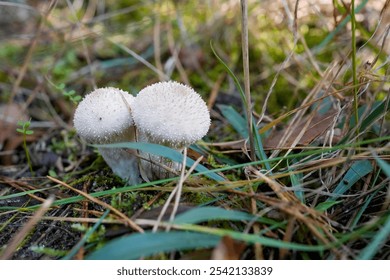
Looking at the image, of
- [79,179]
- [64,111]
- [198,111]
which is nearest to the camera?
[198,111]

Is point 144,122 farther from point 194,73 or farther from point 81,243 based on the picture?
point 194,73

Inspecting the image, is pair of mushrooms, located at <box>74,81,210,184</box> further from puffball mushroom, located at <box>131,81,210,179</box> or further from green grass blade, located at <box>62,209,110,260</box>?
green grass blade, located at <box>62,209,110,260</box>

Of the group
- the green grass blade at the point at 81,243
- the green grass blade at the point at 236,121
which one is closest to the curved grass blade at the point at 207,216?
the green grass blade at the point at 81,243

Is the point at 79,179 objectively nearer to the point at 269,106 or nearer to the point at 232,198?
the point at 232,198

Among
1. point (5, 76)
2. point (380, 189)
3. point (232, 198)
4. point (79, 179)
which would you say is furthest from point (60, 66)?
point (380, 189)

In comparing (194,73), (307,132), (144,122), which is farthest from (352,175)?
(194,73)

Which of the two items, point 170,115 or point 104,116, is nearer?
point 170,115

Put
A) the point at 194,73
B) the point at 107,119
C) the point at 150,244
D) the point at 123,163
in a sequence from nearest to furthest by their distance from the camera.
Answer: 1. the point at 150,244
2. the point at 107,119
3. the point at 123,163
4. the point at 194,73

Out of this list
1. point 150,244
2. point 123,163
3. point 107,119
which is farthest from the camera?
point 123,163
